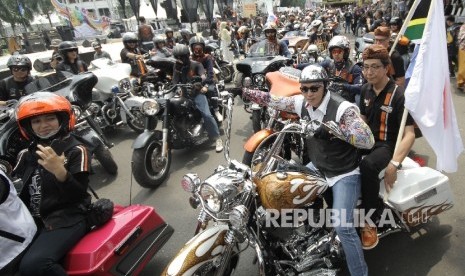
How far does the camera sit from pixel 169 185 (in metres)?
4.96

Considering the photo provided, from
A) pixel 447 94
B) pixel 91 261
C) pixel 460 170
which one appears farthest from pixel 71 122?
pixel 460 170

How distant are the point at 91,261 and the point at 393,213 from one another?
2.41 meters

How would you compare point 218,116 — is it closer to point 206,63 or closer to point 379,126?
point 206,63

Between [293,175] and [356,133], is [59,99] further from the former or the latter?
[356,133]

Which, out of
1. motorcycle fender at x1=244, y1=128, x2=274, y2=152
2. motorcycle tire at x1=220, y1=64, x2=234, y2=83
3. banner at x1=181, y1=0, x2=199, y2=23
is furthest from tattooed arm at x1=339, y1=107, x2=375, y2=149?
banner at x1=181, y1=0, x2=199, y2=23

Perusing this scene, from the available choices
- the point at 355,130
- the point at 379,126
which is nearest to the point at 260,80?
the point at 379,126

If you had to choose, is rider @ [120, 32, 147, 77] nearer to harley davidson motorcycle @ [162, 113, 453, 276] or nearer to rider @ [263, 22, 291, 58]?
rider @ [263, 22, 291, 58]

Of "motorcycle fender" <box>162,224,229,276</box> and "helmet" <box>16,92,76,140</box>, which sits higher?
"helmet" <box>16,92,76,140</box>

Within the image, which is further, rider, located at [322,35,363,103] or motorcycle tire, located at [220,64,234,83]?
motorcycle tire, located at [220,64,234,83]

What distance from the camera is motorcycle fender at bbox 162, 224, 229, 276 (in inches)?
83.8

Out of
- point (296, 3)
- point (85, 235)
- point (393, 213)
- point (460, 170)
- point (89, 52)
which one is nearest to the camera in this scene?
point (85, 235)

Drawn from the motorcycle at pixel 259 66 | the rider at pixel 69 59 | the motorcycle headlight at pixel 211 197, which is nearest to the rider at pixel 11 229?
the motorcycle headlight at pixel 211 197

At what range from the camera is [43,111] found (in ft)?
8.20

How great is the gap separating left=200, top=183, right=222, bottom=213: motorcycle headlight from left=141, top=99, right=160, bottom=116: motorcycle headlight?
2.74m
